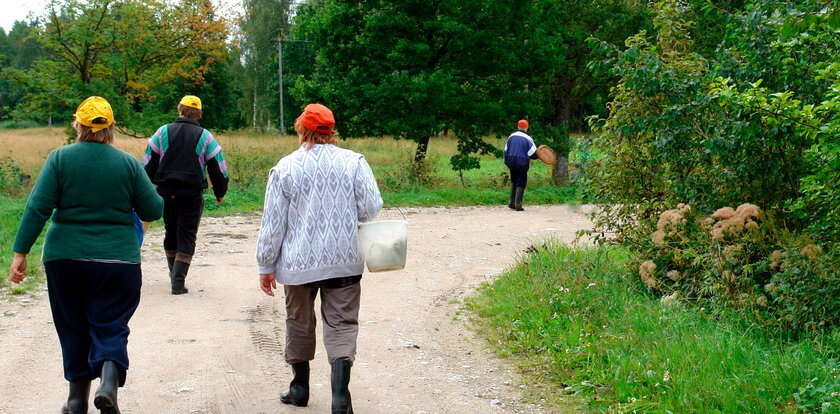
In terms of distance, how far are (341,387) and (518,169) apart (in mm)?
13548

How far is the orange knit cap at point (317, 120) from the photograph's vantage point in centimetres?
519

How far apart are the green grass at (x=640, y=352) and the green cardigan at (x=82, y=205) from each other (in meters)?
3.00

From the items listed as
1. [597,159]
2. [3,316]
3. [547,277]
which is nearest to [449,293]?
[547,277]

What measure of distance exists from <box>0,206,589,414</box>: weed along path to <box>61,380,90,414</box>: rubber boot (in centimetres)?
29

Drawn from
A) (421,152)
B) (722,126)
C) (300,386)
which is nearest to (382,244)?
(300,386)

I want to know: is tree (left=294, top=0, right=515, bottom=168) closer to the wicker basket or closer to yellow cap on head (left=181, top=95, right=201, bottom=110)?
the wicker basket

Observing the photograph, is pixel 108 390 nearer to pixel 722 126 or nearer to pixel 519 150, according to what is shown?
pixel 722 126

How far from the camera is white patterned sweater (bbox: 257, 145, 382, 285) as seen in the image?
5074 millimetres

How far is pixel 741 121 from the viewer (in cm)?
704

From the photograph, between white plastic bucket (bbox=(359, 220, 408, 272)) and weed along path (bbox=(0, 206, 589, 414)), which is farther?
weed along path (bbox=(0, 206, 589, 414))

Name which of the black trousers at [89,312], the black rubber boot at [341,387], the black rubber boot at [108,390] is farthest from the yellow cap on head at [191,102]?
the black rubber boot at [341,387]

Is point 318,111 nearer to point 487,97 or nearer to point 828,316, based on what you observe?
point 828,316

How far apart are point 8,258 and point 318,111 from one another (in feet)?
23.6

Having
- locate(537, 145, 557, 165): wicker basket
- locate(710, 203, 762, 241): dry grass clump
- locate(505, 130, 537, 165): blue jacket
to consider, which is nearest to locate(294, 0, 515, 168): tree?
locate(505, 130, 537, 165): blue jacket
